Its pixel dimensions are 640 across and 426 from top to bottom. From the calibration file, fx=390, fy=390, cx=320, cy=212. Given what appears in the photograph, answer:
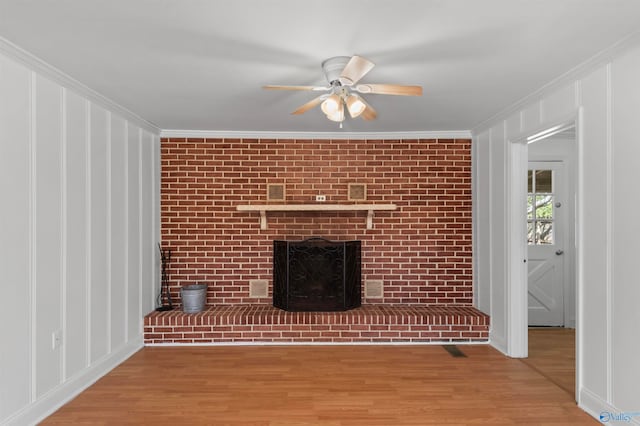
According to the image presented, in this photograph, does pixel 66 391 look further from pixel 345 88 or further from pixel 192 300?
pixel 345 88

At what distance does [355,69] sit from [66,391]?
2.92 metres

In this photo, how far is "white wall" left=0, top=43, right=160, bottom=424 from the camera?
89.8 inches

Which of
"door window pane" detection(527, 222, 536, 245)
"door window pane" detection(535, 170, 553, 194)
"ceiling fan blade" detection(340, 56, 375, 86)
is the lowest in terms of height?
"door window pane" detection(527, 222, 536, 245)

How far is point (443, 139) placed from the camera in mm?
4488

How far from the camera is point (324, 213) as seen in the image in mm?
4473

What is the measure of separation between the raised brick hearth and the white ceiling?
215cm

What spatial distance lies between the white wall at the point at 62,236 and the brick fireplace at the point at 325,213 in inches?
24.4

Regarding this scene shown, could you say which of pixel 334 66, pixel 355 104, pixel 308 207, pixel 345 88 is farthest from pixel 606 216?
pixel 308 207

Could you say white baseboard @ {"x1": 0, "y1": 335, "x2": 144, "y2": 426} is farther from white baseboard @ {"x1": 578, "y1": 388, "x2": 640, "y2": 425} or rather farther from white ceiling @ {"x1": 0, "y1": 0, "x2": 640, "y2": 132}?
white baseboard @ {"x1": 578, "y1": 388, "x2": 640, "y2": 425}

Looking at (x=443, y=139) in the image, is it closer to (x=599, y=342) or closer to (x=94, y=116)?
(x=599, y=342)

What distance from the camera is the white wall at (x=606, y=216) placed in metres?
2.21

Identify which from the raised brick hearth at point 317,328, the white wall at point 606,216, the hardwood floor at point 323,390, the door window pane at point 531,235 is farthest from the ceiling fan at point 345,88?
the door window pane at point 531,235

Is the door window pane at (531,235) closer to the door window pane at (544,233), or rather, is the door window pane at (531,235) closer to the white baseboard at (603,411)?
the door window pane at (544,233)

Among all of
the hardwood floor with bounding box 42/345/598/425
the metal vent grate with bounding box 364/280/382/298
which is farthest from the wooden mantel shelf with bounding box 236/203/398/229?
the hardwood floor with bounding box 42/345/598/425
